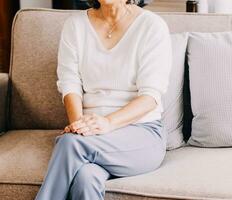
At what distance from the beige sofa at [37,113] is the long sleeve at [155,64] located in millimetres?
251

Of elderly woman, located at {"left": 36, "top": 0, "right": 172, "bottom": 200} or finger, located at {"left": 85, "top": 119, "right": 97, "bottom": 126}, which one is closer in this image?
elderly woman, located at {"left": 36, "top": 0, "right": 172, "bottom": 200}

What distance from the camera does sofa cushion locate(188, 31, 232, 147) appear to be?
1.81 meters

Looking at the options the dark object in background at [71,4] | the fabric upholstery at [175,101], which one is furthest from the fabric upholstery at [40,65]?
the dark object in background at [71,4]

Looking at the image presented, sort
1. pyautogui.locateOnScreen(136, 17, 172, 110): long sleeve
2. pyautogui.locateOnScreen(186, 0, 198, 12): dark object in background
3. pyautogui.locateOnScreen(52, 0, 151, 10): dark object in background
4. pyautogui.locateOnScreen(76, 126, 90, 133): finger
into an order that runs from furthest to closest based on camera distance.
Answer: pyautogui.locateOnScreen(52, 0, 151, 10): dark object in background
pyautogui.locateOnScreen(186, 0, 198, 12): dark object in background
pyautogui.locateOnScreen(136, 17, 172, 110): long sleeve
pyautogui.locateOnScreen(76, 126, 90, 133): finger

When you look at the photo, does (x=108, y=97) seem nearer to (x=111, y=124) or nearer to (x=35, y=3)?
(x=111, y=124)

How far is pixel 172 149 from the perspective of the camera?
6.10 feet

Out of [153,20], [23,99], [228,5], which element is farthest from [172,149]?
[228,5]

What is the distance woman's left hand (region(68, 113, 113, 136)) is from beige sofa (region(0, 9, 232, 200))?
172mm

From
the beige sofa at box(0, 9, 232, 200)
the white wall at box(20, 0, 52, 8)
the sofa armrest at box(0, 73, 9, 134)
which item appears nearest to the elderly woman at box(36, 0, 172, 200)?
the beige sofa at box(0, 9, 232, 200)

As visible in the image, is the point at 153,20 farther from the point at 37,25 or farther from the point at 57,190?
the point at 57,190

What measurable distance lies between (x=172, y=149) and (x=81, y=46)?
50 centimetres

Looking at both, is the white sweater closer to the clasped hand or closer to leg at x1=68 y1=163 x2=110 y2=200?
the clasped hand

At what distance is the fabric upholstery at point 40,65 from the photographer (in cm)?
203

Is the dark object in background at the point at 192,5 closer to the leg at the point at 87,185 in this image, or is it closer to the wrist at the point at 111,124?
the wrist at the point at 111,124
